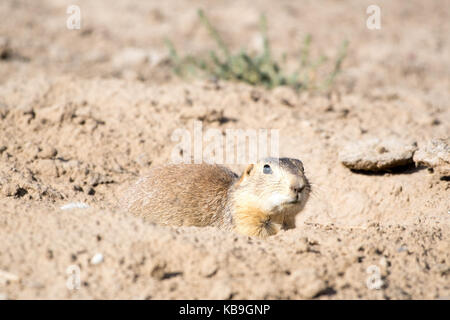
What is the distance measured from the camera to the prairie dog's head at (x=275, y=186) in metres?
3.92

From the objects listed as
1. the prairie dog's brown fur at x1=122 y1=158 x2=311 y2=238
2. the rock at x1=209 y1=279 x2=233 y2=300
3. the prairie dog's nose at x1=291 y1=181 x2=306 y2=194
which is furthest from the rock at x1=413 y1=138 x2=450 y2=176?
the rock at x1=209 y1=279 x2=233 y2=300

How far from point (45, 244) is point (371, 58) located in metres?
7.74

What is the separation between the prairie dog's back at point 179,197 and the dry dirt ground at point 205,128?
325 mm

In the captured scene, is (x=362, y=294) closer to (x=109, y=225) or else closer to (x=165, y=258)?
(x=165, y=258)

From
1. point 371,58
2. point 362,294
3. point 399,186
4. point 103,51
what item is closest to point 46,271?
point 362,294

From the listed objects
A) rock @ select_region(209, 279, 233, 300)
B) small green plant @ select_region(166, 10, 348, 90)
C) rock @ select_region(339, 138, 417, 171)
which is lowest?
rock @ select_region(209, 279, 233, 300)

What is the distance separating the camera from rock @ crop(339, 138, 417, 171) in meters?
4.75

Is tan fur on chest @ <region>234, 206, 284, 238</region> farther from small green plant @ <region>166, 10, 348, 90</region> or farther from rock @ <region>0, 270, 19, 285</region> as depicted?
small green plant @ <region>166, 10, 348, 90</region>

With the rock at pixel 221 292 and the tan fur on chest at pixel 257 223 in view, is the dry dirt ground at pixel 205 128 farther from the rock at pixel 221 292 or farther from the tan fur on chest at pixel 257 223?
the tan fur on chest at pixel 257 223

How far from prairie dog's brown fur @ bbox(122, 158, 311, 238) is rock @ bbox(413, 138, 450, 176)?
1.08m

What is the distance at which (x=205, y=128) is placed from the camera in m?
5.61

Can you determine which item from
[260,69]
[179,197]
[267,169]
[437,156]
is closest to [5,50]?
[260,69]

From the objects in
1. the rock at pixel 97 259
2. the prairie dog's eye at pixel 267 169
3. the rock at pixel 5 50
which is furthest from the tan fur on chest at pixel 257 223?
the rock at pixel 5 50

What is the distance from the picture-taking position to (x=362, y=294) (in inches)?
116
